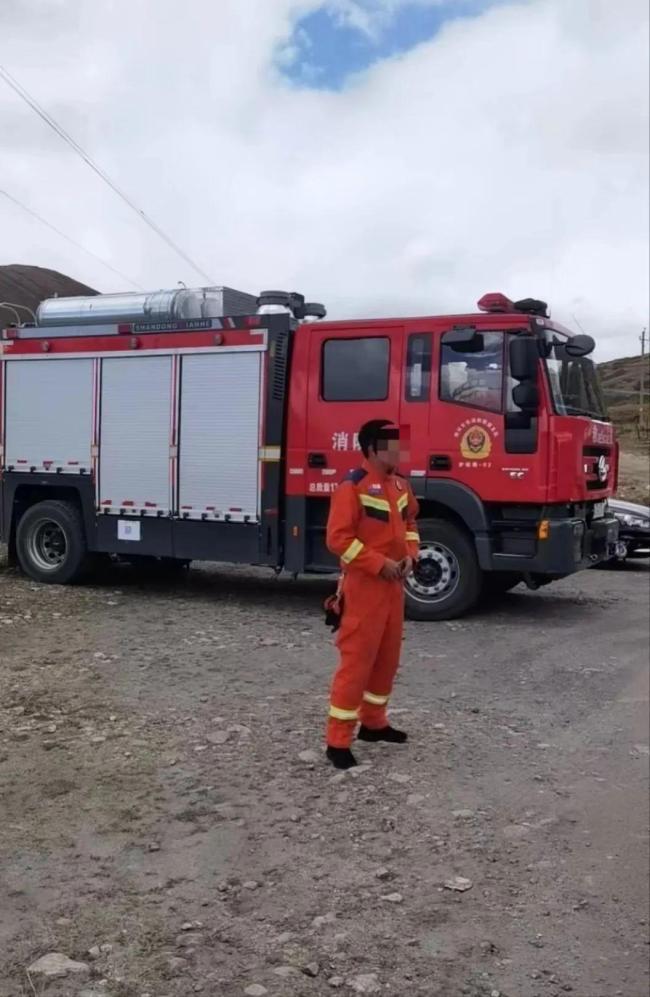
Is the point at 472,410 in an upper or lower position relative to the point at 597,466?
upper

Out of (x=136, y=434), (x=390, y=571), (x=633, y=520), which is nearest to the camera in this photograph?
(x=390, y=571)

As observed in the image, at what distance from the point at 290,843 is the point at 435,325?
562cm

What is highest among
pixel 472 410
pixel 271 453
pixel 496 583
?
pixel 472 410

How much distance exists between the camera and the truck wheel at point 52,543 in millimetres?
10398

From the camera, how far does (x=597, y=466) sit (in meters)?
9.23

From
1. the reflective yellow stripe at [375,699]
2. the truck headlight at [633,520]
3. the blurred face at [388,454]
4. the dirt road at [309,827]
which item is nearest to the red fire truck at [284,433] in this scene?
the dirt road at [309,827]

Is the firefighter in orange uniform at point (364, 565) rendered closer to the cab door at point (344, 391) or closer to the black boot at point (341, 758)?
the black boot at point (341, 758)

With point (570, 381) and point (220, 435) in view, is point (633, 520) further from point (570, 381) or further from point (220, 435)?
point (220, 435)

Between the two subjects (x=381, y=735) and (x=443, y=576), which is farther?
(x=443, y=576)

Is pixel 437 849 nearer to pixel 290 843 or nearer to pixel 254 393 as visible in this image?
pixel 290 843

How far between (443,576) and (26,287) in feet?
19.7

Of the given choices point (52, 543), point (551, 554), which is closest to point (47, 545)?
point (52, 543)

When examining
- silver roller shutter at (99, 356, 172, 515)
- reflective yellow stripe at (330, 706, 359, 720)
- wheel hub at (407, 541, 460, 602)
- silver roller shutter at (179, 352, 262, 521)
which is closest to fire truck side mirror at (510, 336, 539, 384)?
wheel hub at (407, 541, 460, 602)

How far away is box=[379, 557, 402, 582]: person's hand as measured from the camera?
4820mm
